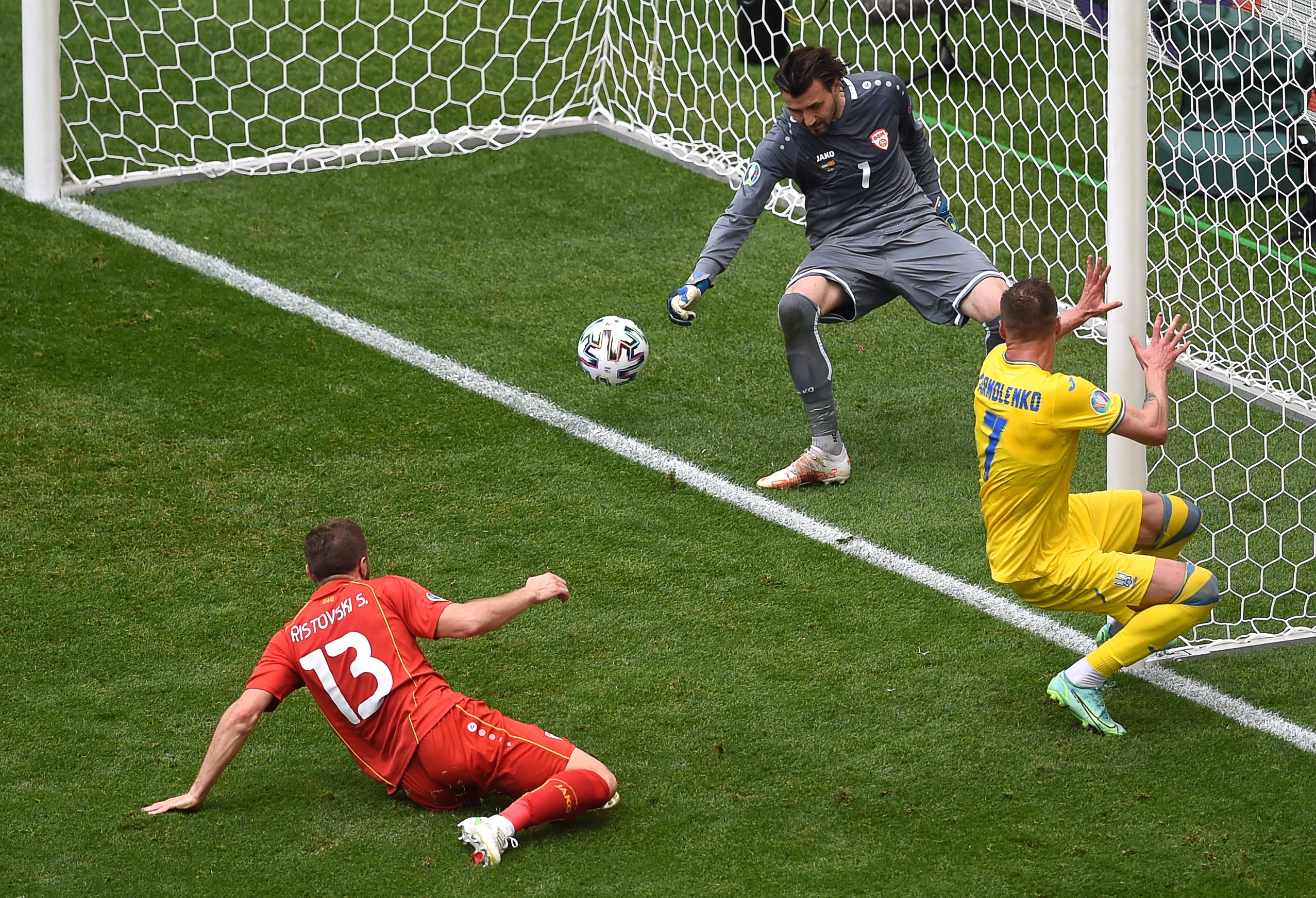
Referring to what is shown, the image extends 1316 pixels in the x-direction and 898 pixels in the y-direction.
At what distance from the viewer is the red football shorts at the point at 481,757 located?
14.6 feet

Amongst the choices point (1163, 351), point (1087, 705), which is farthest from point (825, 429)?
point (1163, 351)

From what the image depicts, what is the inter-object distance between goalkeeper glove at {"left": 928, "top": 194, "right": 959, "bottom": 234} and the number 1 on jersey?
2.08 metres

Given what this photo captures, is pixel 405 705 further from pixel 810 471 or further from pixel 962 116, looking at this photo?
pixel 962 116

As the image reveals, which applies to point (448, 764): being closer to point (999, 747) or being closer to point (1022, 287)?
point (999, 747)

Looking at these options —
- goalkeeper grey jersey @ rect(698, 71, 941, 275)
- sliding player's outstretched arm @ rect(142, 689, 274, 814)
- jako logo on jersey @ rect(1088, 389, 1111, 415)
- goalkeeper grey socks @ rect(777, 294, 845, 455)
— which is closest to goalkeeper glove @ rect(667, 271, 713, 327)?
goalkeeper grey jersey @ rect(698, 71, 941, 275)

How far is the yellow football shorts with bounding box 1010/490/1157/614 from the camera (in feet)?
15.9

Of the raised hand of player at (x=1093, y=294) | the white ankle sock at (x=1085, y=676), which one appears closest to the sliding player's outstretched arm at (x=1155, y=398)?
the raised hand of player at (x=1093, y=294)

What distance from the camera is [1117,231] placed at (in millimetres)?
5078

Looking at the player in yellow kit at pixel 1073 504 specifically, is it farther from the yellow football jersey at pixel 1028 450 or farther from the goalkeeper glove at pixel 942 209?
the goalkeeper glove at pixel 942 209

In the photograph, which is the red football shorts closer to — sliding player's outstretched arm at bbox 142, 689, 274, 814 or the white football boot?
the white football boot

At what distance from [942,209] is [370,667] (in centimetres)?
351

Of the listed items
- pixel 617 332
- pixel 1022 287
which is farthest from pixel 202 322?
pixel 1022 287

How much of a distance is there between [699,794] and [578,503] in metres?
2.01

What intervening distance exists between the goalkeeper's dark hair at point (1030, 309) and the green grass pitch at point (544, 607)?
3.93ft
